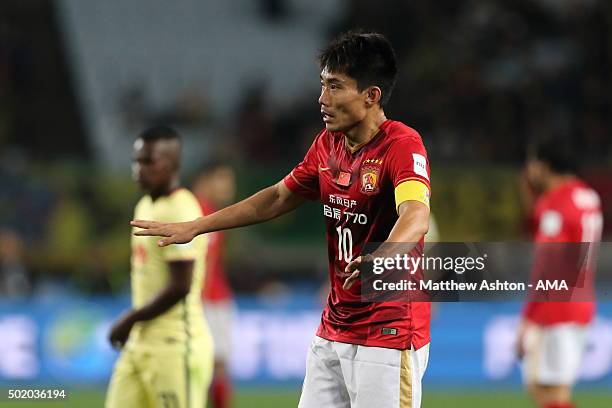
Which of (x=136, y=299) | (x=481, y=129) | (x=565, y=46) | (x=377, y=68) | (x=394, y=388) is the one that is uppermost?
(x=565, y=46)

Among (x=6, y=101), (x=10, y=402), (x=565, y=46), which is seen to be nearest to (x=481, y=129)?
(x=565, y=46)

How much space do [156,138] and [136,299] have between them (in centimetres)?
86

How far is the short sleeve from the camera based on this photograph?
395 cm

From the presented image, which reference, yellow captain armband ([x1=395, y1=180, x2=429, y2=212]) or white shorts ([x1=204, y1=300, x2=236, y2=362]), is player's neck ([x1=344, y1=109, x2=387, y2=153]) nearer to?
yellow captain armband ([x1=395, y1=180, x2=429, y2=212])

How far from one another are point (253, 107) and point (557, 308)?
335 inches

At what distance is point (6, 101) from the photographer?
15.6 meters

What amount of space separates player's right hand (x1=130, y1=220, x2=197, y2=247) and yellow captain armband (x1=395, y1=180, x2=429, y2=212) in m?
0.87

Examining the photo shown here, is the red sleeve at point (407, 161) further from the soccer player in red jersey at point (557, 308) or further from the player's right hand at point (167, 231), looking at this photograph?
the soccer player in red jersey at point (557, 308)

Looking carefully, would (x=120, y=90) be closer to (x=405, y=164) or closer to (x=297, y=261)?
(x=297, y=261)

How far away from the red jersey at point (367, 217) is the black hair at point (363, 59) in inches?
7.6

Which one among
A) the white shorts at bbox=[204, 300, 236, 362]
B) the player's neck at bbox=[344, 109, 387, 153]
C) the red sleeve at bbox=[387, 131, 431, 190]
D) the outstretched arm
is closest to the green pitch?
the white shorts at bbox=[204, 300, 236, 362]

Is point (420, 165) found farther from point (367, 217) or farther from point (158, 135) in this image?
point (158, 135)

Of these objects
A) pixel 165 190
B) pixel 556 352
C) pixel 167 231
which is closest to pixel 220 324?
pixel 556 352

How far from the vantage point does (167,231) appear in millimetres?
4309
